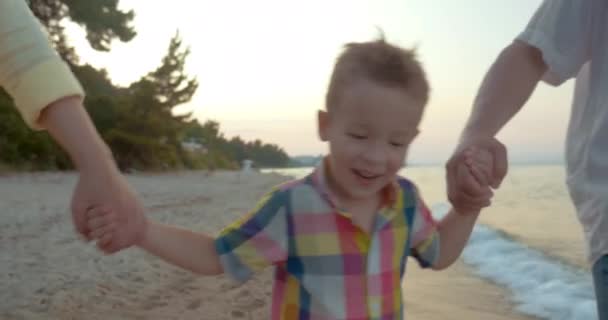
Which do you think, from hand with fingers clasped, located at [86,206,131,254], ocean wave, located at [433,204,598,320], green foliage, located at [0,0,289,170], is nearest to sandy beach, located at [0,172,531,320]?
ocean wave, located at [433,204,598,320]

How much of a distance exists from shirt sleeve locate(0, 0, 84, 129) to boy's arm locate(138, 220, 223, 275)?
474mm

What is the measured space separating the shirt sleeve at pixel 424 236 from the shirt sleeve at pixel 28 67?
43.4 inches

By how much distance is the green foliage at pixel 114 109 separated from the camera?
17.4 metres

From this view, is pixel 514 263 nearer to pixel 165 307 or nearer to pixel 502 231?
pixel 502 231

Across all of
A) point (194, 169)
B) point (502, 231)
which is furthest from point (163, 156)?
point (502, 231)

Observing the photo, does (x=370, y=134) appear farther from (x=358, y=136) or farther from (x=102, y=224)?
(x=102, y=224)

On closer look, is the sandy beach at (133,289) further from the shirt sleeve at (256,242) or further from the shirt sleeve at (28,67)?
the shirt sleeve at (28,67)

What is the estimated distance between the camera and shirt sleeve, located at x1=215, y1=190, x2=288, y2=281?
188 cm

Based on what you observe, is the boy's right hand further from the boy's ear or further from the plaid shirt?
the boy's ear

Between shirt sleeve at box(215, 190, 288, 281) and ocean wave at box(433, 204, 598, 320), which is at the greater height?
shirt sleeve at box(215, 190, 288, 281)

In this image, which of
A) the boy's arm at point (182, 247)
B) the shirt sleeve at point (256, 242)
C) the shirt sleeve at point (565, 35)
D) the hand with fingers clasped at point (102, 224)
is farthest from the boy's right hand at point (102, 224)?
the shirt sleeve at point (565, 35)

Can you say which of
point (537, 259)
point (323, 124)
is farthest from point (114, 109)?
point (323, 124)

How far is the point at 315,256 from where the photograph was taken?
1.88m

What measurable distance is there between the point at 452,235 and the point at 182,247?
88 cm
